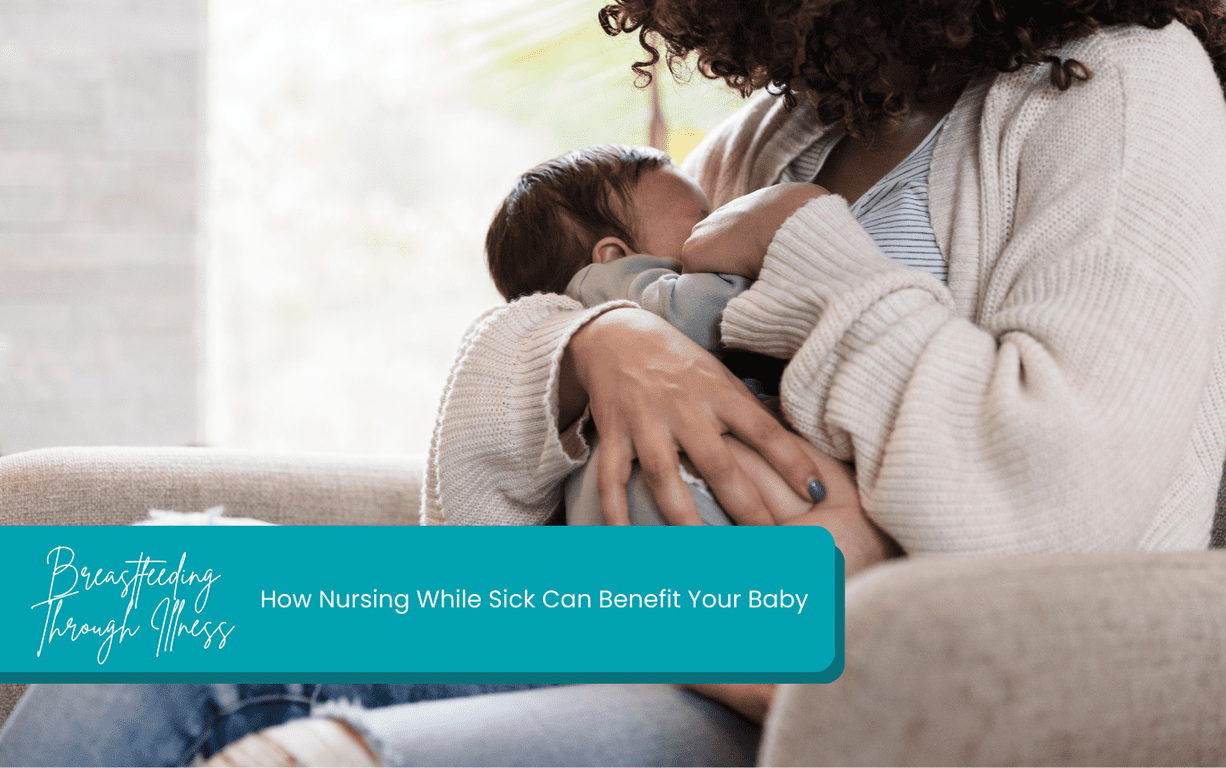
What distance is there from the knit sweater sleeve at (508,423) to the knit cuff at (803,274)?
16 centimetres

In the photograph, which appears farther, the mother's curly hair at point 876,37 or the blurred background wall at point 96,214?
the blurred background wall at point 96,214

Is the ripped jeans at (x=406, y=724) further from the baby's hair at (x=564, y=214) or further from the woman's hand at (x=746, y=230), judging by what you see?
the baby's hair at (x=564, y=214)

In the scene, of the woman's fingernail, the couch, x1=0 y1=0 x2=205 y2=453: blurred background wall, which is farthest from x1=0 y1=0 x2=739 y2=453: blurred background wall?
the couch

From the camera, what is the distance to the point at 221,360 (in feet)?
9.20

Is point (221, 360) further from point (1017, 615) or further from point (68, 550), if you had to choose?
point (1017, 615)

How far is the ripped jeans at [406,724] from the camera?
1.84ft

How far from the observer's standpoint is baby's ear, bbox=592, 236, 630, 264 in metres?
1.05

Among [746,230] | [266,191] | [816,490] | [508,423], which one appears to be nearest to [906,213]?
[746,230]

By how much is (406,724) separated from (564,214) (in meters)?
0.66

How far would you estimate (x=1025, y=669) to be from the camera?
1.50ft

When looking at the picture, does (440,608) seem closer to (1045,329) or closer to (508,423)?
(508,423)

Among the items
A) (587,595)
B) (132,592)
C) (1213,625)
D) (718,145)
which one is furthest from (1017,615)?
(718,145)

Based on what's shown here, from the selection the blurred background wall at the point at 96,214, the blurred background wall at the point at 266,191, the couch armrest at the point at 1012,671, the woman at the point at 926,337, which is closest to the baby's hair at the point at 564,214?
the woman at the point at 926,337

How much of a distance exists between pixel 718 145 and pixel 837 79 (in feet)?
1.16
